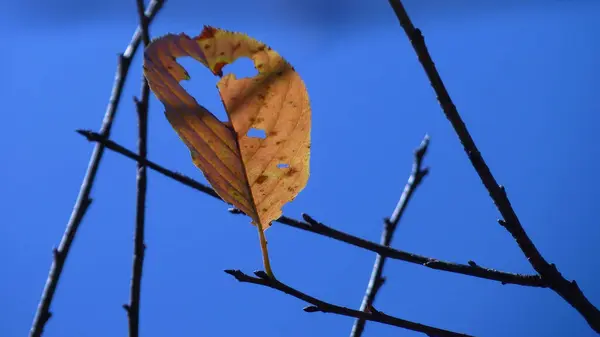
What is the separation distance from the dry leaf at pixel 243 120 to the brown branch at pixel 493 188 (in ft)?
0.40

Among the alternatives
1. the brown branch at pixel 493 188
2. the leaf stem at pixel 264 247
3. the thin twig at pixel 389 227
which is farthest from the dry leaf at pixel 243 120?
the thin twig at pixel 389 227

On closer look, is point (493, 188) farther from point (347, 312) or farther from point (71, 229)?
point (71, 229)

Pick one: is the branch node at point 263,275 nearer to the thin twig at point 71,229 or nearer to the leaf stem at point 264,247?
the leaf stem at point 264,247

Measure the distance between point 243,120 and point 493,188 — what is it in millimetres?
233

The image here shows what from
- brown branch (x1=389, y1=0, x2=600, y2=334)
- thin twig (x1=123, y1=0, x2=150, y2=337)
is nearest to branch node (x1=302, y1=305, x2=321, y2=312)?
brown branch (x1=389, y1=0, x2=600, y2=334)

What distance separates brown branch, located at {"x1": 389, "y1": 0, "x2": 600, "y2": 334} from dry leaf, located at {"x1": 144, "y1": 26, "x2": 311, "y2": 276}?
0.12 m

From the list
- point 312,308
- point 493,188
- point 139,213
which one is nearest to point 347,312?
point 312,308

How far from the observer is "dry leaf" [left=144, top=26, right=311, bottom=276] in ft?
1.58

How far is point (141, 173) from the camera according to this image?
0.72 meters

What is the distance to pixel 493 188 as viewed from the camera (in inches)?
16.6

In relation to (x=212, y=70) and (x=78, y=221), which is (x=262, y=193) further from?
(x=78, y=221)

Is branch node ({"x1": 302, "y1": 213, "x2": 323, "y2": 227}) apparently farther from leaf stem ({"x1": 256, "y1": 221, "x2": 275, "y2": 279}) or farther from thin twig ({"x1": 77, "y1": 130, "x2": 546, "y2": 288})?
leaf stem ({"x1": 256, "y1": 221, "x2": 275, "y2": 279})

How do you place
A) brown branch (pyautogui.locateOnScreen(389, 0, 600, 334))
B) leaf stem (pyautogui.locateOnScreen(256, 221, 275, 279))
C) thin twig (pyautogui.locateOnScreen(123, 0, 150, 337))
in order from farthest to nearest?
thin twig (pyautogui.locateOnScreen(123, 0, 150, 337)) < leaf stem (pyautogui.locateOnScreen(256, 221, 275, 279)) < brown branch (pyautogui.locateOnScreen(389, 0, 600, 334))

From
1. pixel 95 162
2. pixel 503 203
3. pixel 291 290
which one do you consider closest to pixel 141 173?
pixel 95 162
